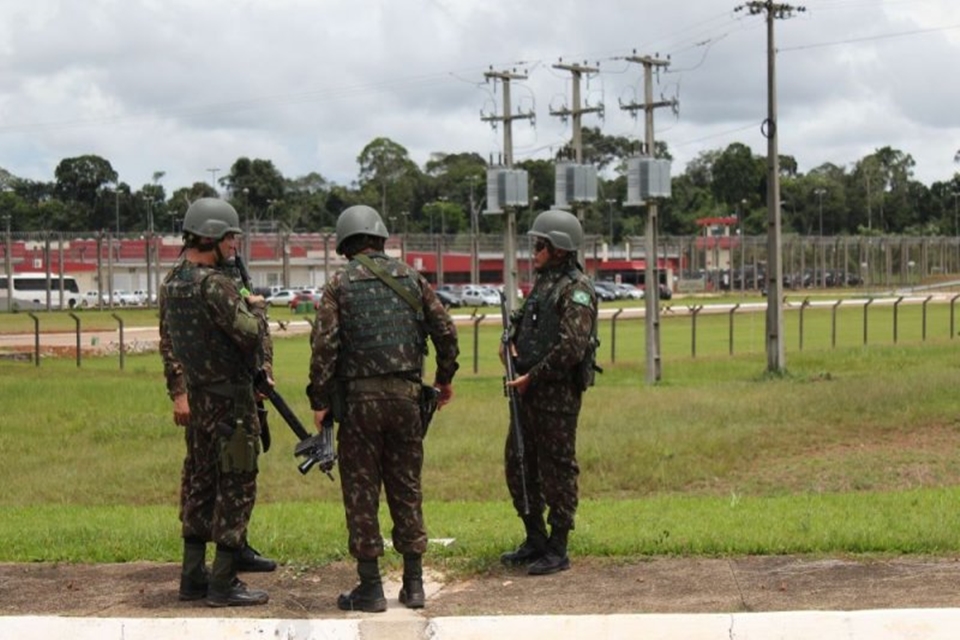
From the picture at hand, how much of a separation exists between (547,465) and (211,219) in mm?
2379

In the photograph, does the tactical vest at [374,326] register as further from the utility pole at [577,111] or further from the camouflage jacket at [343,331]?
the utility pole at [577,111]

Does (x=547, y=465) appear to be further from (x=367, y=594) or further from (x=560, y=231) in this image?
(x=367, y=594)

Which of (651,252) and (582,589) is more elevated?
(651,252)

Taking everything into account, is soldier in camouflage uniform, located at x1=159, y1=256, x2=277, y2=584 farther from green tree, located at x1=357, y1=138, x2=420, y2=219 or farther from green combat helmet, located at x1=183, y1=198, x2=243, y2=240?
green tree, located at x1=357, y1=138, x2=420, y2=219

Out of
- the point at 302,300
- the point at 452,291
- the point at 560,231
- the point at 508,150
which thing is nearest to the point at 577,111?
the point at 508,150

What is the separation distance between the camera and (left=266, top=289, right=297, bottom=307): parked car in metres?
83.3

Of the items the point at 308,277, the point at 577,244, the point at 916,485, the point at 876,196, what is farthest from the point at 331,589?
the point at 876,196

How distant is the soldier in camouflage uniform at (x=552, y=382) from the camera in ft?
26.8

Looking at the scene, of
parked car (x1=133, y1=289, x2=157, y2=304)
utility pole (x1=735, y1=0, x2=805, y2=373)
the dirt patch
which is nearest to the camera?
the dirt patch

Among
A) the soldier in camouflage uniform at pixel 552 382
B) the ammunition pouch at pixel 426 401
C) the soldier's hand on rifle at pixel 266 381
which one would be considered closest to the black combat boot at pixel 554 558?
the soldier in camouflage uniform at pixel 552 382

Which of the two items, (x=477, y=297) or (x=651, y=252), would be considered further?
(x=477, y=297)

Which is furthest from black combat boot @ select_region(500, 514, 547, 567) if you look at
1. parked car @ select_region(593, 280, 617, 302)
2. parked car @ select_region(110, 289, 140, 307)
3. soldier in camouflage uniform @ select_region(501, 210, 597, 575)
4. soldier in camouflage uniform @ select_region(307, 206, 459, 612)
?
parked car @ select_region(593, 280, 617, 302)

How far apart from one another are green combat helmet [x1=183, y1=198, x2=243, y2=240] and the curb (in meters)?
2.03

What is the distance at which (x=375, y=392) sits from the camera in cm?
722
